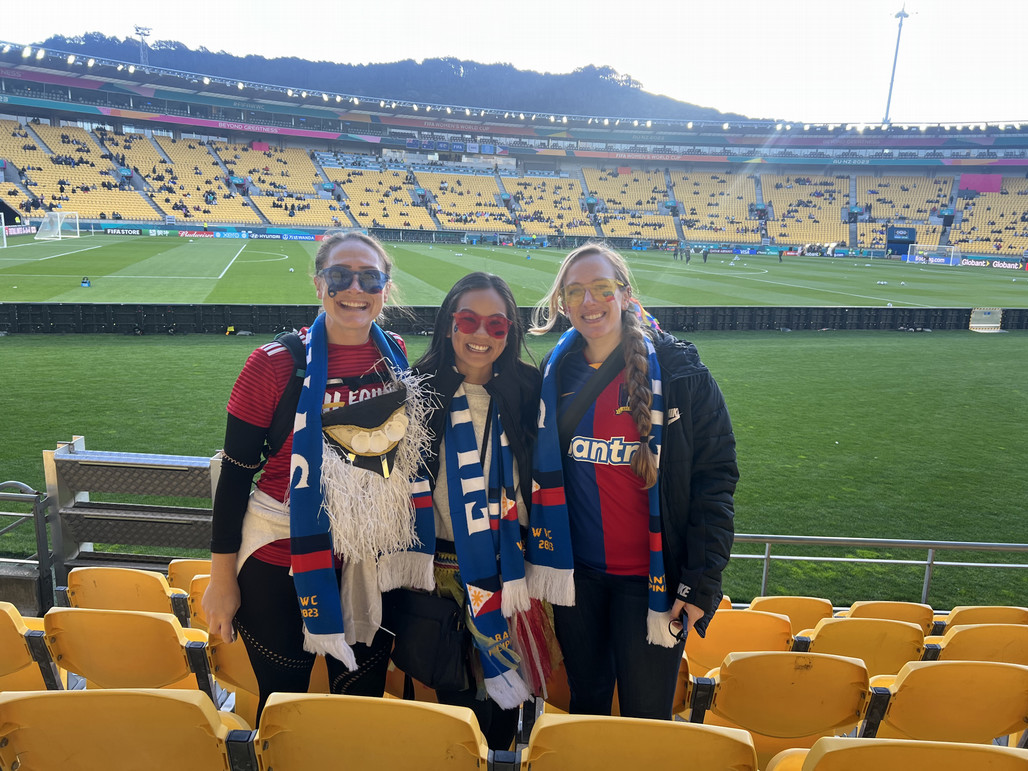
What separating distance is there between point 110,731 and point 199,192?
2442 inches

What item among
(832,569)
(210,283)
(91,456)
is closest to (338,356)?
(91,456)

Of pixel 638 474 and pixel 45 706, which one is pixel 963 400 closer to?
pixel 638 474

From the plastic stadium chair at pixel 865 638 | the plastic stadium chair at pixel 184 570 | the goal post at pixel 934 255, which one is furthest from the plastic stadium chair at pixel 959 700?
the goal post at pixel 934 255

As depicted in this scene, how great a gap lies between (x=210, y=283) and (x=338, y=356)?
2308 centimetres

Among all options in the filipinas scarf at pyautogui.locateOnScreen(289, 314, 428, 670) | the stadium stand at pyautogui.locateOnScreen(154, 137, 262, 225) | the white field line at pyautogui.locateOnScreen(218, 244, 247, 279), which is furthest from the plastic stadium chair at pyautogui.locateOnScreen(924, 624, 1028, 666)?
the stadium stand at pyautogui.locateOnScreen(154, 137, 262, 225)

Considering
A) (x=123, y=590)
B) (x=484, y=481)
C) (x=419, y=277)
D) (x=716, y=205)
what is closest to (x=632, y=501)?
→ (x=484, y=481)

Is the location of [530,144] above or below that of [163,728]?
above

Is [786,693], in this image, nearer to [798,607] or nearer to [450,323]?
[798,607]

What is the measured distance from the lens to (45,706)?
1810 millimetres

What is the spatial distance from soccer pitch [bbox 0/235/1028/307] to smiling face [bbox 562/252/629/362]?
16.8 m

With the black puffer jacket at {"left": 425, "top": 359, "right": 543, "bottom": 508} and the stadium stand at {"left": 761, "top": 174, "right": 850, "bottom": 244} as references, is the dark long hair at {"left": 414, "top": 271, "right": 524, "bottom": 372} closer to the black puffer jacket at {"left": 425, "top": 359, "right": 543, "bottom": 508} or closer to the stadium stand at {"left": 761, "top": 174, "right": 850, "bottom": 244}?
the black puffer jacket at {"left": 425, "top": 359, "right": 543, "bottom": 508}

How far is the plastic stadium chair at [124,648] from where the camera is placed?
2.62m

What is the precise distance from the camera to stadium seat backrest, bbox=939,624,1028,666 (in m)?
3.25

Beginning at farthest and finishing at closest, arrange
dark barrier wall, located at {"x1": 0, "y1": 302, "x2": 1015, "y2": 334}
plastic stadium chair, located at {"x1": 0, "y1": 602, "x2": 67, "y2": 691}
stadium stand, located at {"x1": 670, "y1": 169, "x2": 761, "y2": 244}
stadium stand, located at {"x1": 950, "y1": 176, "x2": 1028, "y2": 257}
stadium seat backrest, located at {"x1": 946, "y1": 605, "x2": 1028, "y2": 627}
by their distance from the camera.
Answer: stadium stand, located at {"x1": 670, "y1": 169, "x2": 761, "y2": 244}
stadium stand, located at {"x1": 950, "y1": 176, "x2": 1028, "y2": 257}
dark barrier wall, located at {"x1": 0, "y1": 302, "x2": 1015, "y2": 334}
stadium seat backrest, located at {"x1": 946, "y1": 605, "x2": 1028, "y2": 627}
plastic stadium chair, located at {"x1": 0, "y1": 602, "x2": 67, "y2": 691}
